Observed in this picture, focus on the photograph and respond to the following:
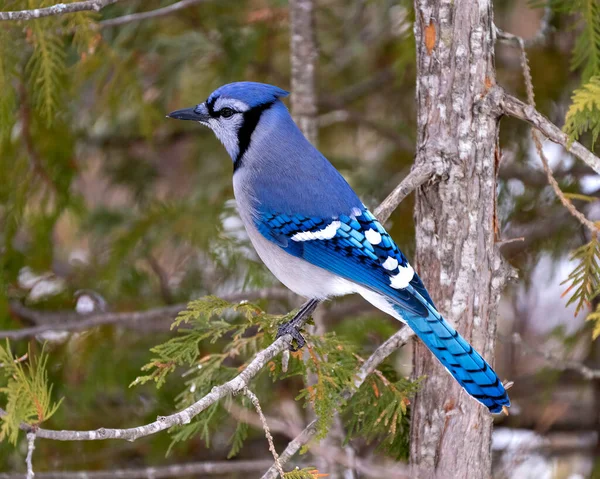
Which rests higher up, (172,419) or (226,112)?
(226,112)

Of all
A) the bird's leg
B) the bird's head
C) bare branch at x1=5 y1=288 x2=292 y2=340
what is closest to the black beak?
the bird's head

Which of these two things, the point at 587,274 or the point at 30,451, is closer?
the point at 30,451

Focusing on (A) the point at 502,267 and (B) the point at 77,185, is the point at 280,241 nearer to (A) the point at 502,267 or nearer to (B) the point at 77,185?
(A) the point at 502,267

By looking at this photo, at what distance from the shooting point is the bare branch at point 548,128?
1717 millimetres

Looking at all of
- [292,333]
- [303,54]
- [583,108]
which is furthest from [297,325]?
[303,54]

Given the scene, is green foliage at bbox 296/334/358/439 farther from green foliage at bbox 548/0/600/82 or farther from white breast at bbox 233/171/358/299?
green foliage at bbox 548/0/600/82

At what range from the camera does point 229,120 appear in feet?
8.48

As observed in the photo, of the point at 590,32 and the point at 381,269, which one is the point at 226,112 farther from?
the point at 590,32

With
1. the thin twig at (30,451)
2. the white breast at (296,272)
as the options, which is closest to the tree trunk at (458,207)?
the white breast at (296,272)

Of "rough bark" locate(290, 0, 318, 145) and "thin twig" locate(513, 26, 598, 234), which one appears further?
"rough bark" locate(290, 0, 318, 145)

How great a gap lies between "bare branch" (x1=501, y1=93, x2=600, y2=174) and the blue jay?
453mm

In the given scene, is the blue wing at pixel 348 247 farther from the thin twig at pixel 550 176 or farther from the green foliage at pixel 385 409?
the thin twig at pixel 550 176

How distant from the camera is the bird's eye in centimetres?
256

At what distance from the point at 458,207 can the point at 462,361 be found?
1.30ft
